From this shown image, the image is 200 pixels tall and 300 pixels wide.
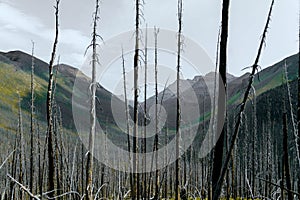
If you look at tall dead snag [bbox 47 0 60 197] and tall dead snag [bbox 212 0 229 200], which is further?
tall dead snag [bbox 47 0 60 197]

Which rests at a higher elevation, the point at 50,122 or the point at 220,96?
the point at 50,122

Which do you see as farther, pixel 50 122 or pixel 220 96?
pixel 50 122

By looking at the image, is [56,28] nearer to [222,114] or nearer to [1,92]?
[222,114]

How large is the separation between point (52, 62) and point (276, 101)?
10178 cm

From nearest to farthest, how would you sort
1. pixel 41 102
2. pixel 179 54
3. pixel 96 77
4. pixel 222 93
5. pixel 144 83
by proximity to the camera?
1. pixel 222 93
2. pixel 96 77
3. pixel 179 54
4. pixel 144 83
5. pixel 41 102

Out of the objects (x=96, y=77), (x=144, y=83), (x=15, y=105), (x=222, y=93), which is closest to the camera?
(x=222, y=93)

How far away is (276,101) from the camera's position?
107125 mm

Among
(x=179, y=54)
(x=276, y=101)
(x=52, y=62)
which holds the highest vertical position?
(x=276, y=101)

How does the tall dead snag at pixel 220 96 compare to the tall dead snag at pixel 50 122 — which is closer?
the tall dead snag at pixel 220 96

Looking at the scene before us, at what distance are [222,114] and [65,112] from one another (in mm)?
192430

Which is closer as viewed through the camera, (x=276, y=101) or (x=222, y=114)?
(x=222, y=114)

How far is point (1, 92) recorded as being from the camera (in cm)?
17125

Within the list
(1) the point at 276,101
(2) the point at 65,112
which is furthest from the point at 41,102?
(1) the point at 276,101

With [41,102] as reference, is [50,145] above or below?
below
